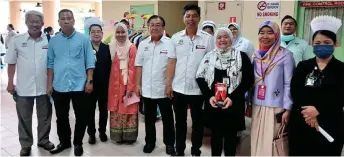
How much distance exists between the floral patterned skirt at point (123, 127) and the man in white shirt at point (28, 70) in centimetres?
73

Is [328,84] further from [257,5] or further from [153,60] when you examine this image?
[257,5]

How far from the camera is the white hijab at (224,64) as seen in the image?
2.17 metres

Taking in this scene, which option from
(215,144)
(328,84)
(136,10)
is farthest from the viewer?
(136,10)

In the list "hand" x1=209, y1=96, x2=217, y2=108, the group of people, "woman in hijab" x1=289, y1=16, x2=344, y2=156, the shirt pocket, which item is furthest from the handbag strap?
the shirt pocket

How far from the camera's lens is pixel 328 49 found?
5.93 ft

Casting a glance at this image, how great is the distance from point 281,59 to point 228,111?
22.0 inches

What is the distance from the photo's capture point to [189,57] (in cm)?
249

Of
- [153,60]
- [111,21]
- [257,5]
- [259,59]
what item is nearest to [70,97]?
[153,60]

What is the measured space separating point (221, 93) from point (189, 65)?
18.1 inches

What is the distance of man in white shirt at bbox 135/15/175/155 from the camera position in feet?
8.89

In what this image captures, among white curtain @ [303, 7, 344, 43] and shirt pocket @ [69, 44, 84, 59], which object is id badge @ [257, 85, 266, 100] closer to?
shirt pocket @ [69, 44, 84, 59]

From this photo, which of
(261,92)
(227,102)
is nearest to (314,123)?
(261,92)

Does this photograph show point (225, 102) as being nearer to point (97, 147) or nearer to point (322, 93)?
point (322, 93)

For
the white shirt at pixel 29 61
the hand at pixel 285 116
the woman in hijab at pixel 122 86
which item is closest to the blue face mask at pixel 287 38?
the hand at pixel 285 116
